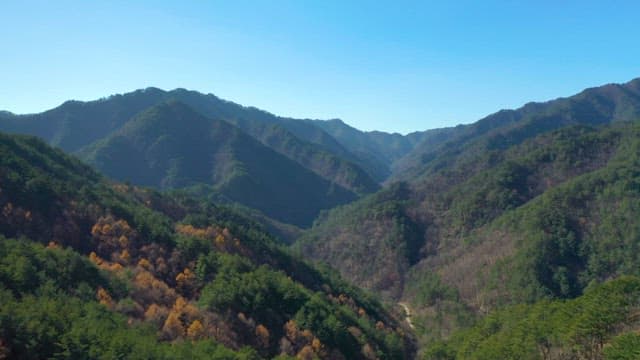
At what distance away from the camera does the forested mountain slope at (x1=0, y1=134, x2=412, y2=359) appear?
5775 centimetres

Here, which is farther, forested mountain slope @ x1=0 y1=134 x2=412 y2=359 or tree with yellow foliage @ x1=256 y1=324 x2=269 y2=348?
tree with yellow foliage @ x1=256 y1=324 x2=269 y2=348

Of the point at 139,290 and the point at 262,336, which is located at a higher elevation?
the point at 139,290

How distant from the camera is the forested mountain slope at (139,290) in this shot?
2274 inches

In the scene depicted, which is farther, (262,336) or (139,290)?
(139,290)

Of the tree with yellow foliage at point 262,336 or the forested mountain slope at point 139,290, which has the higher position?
the forested mountain slope at point 139,290

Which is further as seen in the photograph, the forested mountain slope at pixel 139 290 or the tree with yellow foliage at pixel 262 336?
the tree with yellow foliage at pixel 262 336

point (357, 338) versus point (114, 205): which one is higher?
point (114, 205)

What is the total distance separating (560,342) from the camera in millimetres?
73125

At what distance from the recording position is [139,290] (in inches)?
3578

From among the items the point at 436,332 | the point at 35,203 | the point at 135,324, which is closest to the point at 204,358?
the point at 135,324

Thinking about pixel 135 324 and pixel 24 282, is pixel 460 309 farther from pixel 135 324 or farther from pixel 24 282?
pixel 24 282

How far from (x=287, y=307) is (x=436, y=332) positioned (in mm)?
70871

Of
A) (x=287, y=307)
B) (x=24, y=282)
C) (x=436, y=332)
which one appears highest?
(x=24, y=282)

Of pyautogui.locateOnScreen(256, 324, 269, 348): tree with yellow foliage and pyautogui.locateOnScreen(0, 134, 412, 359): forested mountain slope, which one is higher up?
pyautogui.locateOnScreen(0, 134, 412, 359): forested mountain slope
